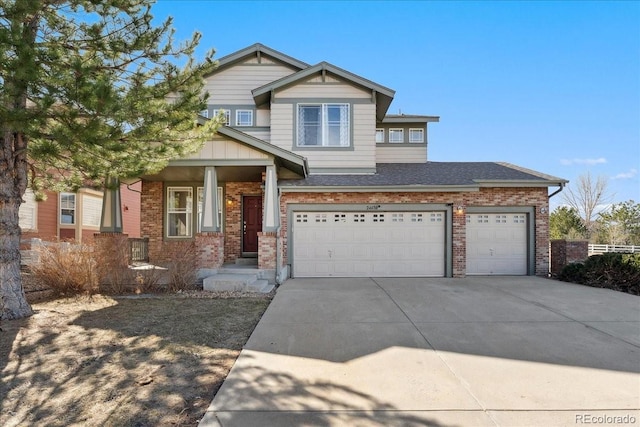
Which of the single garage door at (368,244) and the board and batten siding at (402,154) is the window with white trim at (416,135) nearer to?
the board and batten siding at (402,154)

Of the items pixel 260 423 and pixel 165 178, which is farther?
pixel 165 178

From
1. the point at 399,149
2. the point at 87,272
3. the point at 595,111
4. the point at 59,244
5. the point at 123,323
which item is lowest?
the point at 123,323

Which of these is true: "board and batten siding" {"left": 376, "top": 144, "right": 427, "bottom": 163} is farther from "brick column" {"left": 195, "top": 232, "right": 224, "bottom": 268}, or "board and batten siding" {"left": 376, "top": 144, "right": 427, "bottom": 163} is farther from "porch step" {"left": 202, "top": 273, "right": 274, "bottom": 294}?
"porch step" {"left": 202, "top": 273, "right": 274, "bottom": 294}

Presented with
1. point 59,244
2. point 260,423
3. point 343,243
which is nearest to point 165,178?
point 59,244

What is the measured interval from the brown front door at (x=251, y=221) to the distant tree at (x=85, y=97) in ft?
16.6

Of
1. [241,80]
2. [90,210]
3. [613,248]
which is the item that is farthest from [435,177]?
[613,248]

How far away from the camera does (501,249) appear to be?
37.2ft

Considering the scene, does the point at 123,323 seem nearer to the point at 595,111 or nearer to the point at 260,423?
the point at 260,423

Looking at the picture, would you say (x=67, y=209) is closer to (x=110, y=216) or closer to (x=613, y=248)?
(x=110, y=216)

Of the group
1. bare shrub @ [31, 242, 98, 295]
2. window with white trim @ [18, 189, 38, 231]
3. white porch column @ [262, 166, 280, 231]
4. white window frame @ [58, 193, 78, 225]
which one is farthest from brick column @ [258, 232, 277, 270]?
white window frame @ [58, 193, 78, 225]

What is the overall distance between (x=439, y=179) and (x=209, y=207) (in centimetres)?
732

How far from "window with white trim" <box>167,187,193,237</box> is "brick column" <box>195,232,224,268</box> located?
3.49 m

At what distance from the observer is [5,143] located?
592cm

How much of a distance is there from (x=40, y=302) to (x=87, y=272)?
37.8 inches
